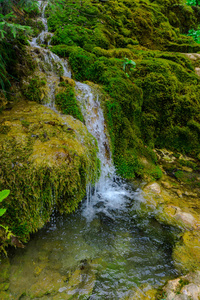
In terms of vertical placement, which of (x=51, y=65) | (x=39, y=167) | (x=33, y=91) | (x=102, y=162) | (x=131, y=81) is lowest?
(x=102, y=162)

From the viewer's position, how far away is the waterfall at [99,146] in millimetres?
4316

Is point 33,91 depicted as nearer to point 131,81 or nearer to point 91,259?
point 131,81

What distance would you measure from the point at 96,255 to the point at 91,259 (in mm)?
116

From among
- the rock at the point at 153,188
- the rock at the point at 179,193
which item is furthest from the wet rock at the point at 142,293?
the rock at the point at 179,193

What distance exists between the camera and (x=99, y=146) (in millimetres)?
4832

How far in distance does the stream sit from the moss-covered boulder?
0.40 meters

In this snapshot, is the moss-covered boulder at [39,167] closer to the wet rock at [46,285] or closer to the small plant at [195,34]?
the wet rock at [46,285]

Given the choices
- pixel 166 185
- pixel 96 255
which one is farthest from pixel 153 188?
pixel 96 255

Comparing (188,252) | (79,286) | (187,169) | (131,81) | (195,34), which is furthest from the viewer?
(195,34)

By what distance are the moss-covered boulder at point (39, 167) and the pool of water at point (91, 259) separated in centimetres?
40

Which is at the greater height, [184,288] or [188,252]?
[184,288]

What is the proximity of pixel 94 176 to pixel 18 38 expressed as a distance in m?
4.41

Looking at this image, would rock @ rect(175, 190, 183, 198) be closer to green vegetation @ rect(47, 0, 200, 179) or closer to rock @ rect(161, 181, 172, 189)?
rock @ rect(161, 181, 172, 189)

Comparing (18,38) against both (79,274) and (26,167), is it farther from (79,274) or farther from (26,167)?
(79,274)
